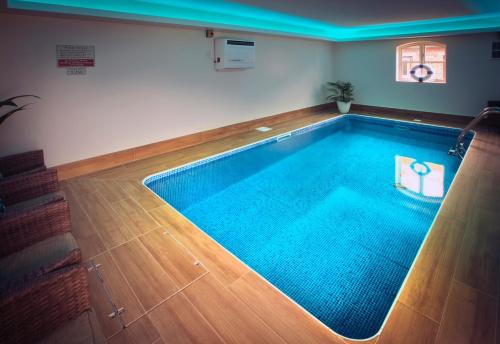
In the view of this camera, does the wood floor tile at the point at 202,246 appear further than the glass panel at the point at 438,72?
No

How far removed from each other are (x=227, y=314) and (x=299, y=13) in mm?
4873

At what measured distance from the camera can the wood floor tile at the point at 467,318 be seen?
5.18 feet

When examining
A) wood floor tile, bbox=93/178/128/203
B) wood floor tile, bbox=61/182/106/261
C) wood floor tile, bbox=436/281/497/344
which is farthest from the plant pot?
wood floor tile, bbox=61/182/106/261

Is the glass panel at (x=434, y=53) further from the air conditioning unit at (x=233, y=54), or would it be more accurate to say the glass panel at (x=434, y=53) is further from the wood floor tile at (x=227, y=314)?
the wood floor tile at (x=227, y=314)

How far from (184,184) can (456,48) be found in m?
6.92

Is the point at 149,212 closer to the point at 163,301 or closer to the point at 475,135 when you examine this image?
the point at 163,301

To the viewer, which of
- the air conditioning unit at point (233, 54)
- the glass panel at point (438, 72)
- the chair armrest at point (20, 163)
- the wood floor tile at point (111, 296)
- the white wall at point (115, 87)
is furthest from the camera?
the glass panel at point (438, 72)

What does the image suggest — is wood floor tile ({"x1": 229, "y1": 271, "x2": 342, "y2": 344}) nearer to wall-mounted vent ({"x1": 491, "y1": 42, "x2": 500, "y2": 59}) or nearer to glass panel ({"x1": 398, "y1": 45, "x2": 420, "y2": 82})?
wall-mounted vent ({"x1": 491, "y1": 42, "x2": 500, "y2": 59})

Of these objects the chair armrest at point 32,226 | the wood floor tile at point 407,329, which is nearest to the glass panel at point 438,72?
the wood floor tile at point 407,329

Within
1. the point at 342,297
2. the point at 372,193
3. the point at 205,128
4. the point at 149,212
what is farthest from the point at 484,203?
the point at 205,128

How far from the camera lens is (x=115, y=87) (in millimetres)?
4184

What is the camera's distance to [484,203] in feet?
9.99

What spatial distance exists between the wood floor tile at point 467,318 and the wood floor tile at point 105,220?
240 centimetres

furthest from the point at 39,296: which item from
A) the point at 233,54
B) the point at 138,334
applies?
the point at 233,54
